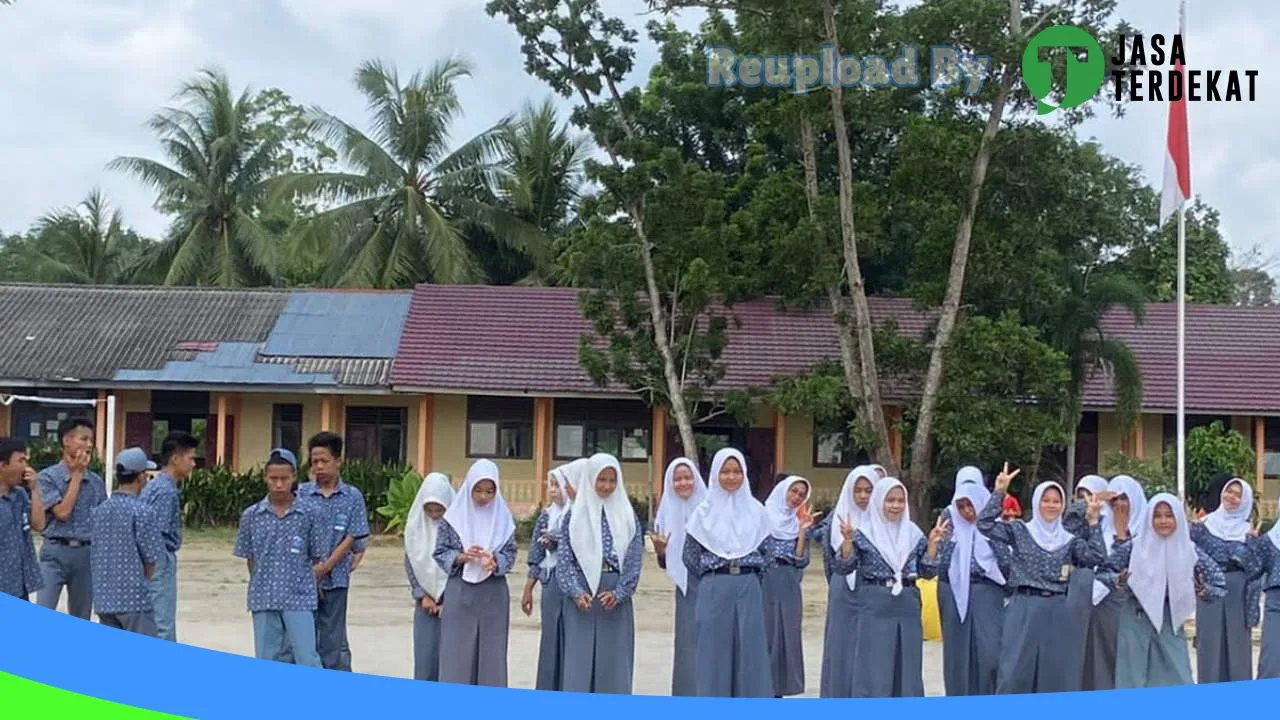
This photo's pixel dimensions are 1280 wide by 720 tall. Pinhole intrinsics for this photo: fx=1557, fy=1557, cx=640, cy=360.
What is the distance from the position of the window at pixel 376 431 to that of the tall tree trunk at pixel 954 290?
734cm

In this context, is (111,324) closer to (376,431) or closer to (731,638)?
(376,431)

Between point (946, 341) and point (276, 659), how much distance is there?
10270 mm

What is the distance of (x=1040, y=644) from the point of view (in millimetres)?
7273

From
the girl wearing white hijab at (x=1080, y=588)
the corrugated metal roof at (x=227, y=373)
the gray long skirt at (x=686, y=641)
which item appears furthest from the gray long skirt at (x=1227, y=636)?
the corrugated metal roof at (x=227, y=373)

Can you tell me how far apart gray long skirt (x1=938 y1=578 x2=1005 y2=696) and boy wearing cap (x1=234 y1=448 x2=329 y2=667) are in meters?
3.11

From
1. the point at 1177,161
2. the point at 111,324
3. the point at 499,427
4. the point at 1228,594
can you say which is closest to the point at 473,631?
the point at 1228,594

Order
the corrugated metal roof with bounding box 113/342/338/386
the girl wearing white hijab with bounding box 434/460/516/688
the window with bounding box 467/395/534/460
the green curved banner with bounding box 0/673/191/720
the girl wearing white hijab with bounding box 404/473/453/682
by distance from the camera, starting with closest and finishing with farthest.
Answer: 1. the green curved banner with bounding box 0/673/191/720
2. the girl wearing white hijab with bounding box 434/460/516/688
3. the girl wearing white hijab with bounding box 404/473/453/682
4. the corrugated metal roof with bounding box 113/342/338/386
5. the window with bounding box 467/395/534/460

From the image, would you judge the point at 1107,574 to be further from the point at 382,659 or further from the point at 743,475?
the point at 382,659

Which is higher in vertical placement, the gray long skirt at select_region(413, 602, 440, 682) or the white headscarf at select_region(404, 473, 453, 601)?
the white headscarf at select_region(404, 473, 453, 601)

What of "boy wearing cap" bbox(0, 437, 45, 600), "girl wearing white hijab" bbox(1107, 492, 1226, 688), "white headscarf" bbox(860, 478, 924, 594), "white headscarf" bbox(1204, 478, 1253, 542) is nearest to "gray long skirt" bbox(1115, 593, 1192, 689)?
"girl wearing white hijab" bbox(1107, 492, 1226, 688)

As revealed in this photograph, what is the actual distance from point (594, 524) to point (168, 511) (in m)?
2.09

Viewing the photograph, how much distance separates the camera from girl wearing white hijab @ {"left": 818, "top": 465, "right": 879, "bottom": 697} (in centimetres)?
730

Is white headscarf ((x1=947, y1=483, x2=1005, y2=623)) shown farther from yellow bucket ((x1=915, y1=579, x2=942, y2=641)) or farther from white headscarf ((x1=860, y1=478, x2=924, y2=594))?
yellow bucket ((x1=915, y1=579, x2=942, y2=641))

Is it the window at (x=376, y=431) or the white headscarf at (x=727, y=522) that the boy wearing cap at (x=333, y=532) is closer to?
the white headscarf at (x=727, y=522)
